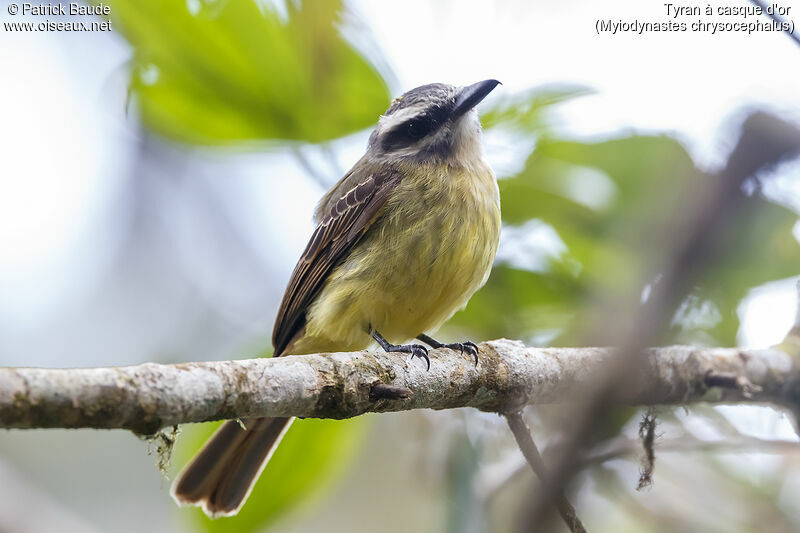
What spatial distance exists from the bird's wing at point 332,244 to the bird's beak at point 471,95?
468mm

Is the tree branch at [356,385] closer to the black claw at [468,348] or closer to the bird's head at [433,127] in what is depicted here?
the black claw at [468,348]

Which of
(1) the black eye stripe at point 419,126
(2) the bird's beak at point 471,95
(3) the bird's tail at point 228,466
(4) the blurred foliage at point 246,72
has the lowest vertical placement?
(3) the bird's tail at point 228,466

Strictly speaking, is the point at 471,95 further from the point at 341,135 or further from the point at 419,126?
the point at 341,135

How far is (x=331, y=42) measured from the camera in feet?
9.71

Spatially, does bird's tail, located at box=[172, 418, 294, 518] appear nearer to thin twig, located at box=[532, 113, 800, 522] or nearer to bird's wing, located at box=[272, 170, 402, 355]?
bird's wing, located at box=[272, 170, 402, 355]

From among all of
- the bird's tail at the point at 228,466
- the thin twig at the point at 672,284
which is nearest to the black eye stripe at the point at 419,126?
the bird's tail at the point at 228,466

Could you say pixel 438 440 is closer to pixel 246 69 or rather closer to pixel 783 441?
pixel 783 441

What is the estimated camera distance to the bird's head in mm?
3984

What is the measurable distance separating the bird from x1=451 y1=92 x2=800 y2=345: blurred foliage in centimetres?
18

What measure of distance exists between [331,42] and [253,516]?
1880 mm

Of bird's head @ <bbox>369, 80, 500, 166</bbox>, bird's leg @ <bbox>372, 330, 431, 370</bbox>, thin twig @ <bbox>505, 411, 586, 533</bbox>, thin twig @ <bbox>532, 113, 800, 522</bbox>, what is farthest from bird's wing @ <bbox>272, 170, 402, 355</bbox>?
thin twig @ <bbox>532, 113, 800, 522</bbox>

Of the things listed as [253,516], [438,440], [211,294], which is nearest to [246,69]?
[253,516]

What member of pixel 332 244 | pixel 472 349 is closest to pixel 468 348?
pixel 472 349

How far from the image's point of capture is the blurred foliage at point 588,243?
9.53 feet
